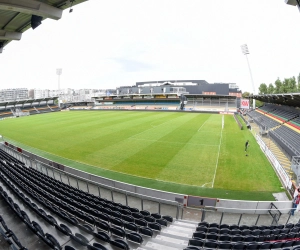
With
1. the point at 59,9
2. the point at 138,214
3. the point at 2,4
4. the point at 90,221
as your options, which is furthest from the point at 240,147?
the point at 2,4

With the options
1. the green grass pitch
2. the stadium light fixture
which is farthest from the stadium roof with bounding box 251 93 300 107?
the stadium light fixture

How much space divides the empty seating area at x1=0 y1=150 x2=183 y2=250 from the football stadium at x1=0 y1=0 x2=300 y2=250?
0.12 feet

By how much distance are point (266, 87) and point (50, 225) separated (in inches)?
3603

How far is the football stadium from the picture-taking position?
6.18m

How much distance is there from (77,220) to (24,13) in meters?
7.76

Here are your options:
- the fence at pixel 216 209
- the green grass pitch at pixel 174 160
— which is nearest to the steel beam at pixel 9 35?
the fence at pixel 216 209

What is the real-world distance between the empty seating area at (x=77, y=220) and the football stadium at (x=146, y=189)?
0.04 meters

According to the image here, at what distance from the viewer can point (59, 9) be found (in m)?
6.55

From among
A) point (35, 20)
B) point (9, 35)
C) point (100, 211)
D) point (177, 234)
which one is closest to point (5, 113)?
point (9, 35)

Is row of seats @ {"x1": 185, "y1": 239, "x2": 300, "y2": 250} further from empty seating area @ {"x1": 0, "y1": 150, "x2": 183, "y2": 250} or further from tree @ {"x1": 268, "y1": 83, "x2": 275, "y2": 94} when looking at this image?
tree @ {"x1": 268, "y1": 83, "x2": 275, "y2": 94}

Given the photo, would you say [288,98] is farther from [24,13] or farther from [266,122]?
[24,13]

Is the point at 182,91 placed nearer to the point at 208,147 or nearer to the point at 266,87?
the point at 266,87

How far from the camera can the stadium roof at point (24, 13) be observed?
5.50m

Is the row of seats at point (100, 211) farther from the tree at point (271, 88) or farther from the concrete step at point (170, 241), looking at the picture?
the tree at point (271, 88)
